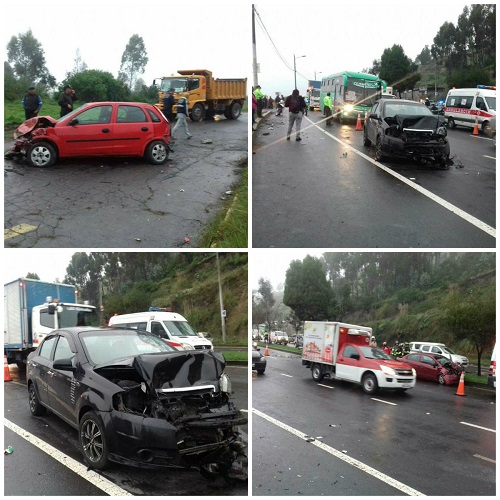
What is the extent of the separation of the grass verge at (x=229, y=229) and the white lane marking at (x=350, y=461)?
240 centimetres

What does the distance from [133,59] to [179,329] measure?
272 inches

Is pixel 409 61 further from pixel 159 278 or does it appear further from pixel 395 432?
pixel 395 432

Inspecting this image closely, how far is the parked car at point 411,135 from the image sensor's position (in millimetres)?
11023

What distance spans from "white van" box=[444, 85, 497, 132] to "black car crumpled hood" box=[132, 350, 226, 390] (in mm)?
19837

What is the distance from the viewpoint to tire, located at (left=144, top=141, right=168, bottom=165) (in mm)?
11102

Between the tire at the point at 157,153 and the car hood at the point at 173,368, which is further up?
the tire at the point at 157,153

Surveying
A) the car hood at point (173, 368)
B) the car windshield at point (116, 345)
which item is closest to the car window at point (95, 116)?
the car windshield at point (116, 345)

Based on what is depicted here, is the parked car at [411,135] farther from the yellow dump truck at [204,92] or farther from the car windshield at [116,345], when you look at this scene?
the yellow dump truck at [204,92]

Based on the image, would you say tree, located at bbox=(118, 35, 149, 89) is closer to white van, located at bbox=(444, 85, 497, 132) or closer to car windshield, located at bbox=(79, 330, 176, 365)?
car windshield, located at bbox=(79, 330, 176, 365)

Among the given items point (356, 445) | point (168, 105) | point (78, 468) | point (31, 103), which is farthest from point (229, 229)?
point (168, 105)

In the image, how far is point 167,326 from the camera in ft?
39.0

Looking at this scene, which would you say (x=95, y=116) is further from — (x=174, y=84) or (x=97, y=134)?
(x=174, y=84)

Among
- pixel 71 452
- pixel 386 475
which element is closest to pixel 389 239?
pixel 386 475

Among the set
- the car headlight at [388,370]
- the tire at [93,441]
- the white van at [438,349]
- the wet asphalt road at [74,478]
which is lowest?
the white van at [438,349]
